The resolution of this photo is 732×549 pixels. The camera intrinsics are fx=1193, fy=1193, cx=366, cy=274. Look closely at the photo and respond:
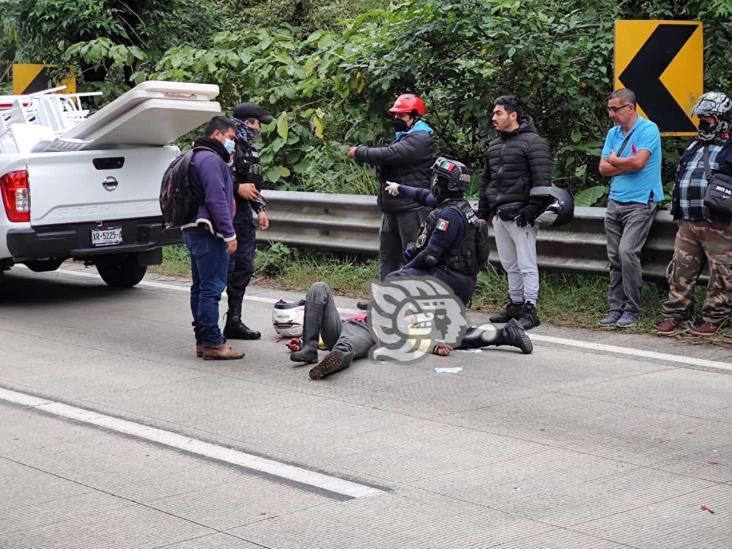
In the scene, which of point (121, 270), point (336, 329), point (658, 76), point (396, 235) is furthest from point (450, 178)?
point (121, 270)

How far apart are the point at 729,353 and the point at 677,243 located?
1109mm

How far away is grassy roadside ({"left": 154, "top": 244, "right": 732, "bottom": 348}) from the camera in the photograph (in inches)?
395

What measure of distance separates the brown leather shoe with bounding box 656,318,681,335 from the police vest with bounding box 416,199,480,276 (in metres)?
1.66

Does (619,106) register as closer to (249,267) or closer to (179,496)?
(249,267)

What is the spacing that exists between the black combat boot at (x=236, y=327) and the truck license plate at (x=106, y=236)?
2097 mm

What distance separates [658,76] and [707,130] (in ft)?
3.05

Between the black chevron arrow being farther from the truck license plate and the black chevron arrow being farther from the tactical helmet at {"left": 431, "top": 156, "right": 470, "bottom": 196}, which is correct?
the truck license plate

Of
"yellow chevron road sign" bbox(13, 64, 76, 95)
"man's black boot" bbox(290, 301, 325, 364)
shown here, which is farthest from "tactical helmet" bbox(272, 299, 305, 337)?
"yellow chevron road sign" bbox(13, 64, 76, 95)

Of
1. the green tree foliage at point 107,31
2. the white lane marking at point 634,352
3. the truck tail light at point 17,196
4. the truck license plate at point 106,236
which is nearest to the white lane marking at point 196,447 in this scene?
the truck tail light at point 17,196

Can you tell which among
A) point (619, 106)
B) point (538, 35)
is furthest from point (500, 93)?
point (619, 106)

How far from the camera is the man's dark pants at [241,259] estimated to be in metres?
9.61

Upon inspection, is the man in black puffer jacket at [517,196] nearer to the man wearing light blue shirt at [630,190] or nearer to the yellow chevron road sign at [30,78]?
the man wearing light blue shirt at [630,190]

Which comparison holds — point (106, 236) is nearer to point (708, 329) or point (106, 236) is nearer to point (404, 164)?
point (404, 164)

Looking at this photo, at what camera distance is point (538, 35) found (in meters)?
12.1
